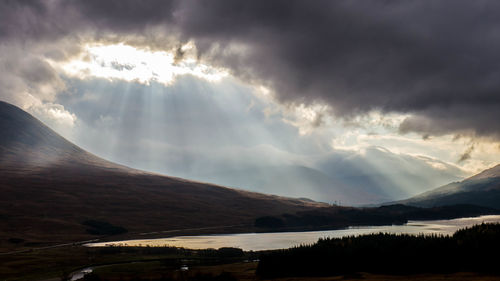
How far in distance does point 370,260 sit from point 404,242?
1201cm

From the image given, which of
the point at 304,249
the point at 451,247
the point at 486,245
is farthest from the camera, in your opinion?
the point at 304,249

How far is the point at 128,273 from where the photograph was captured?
126 metres

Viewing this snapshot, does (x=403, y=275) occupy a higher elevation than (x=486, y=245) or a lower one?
lower

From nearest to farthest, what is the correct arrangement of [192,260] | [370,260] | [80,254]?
[370,260] < [192,260] < [80,254]

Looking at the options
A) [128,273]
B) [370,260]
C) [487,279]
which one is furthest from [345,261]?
[128,273]

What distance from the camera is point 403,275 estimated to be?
92938mm

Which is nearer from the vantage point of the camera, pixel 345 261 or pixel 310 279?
pixel 310 279

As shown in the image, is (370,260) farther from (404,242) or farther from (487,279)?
(487,279)

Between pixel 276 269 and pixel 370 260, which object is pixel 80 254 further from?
pixel 370 260

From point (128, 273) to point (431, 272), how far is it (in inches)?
3291

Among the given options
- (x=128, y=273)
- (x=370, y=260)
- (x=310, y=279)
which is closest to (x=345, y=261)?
(x=370, y=260)

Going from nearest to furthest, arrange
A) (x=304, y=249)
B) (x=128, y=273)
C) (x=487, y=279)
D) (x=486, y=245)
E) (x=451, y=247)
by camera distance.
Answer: (x=487, y=279) < (x=486, y=245) < (x=451, y=247) < (x=304, y=249) < (x=128, y=273)

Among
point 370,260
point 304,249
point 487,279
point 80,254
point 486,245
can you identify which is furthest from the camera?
point 80,254

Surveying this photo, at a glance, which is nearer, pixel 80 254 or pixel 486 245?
pixel 486 245
